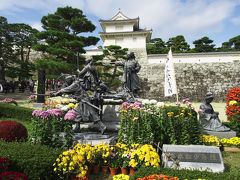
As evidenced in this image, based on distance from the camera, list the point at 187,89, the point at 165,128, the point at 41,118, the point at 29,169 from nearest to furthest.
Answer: the point at 29,169
the point at 41,118
the point at 165,128
the point at 187,89

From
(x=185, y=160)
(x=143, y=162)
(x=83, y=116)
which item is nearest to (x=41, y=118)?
(x=83, y=116)

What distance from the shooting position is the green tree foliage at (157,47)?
4094 centimetres

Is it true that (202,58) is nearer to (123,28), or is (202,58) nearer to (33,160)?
(123,28)

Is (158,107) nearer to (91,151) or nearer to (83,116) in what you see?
(83,116)

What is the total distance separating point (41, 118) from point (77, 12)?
2100cm

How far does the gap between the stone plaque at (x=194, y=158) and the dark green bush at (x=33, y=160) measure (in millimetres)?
2375

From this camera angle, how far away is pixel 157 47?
4384 cm

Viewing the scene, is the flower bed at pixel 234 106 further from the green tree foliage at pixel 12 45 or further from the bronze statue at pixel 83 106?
the green tree foliage at pixel 12 45

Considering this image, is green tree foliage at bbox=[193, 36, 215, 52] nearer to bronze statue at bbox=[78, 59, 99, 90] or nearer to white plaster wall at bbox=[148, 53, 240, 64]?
white plaster wall at bbox=[148, 53, 240, 64]

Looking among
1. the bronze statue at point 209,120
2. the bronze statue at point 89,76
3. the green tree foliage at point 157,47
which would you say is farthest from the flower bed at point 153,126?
the green tree foliage at point 157,47

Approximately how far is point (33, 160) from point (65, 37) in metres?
20.4

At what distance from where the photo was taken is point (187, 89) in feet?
98.3

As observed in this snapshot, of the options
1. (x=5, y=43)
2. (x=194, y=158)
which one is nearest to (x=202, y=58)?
(x=5, y=43)

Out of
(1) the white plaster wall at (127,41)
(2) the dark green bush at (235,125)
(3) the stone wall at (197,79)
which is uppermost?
(1) the white plaster wall at (127,41)
